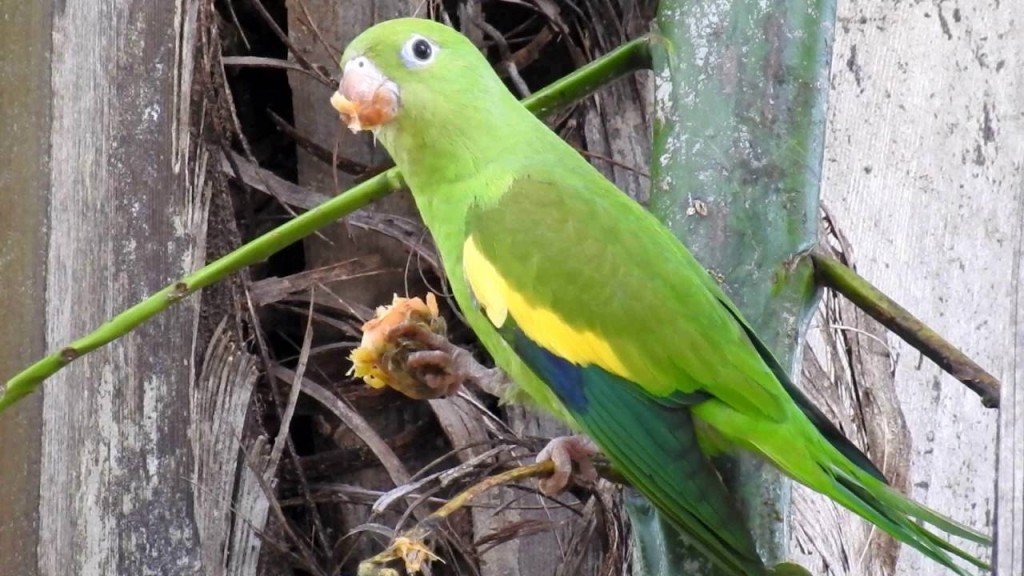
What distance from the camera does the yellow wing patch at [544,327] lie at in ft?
4.42

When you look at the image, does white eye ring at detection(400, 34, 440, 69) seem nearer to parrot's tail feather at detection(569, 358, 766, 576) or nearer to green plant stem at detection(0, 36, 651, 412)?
green plant stem at detection(0, 36, 651, 412)

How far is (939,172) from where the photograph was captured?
1988 mm

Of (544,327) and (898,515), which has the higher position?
(544,327)

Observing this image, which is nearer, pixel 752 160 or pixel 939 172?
pixel 752 160

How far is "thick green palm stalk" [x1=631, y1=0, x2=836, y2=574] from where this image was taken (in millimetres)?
1189

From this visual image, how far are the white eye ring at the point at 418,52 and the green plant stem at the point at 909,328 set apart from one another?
546 millimetres

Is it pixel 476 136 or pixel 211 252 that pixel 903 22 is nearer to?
pixel 476 136

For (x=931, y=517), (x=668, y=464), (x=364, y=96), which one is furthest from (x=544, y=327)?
(x=931, y=517)

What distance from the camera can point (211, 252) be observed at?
168 centimetres

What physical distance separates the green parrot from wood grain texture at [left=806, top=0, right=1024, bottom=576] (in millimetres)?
660

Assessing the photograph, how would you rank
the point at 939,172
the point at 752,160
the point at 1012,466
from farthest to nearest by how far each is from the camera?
the point at 939,172 → the point at 752,160 → the point at 1012,466

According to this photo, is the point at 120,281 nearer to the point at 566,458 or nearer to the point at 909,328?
the point at 566,458

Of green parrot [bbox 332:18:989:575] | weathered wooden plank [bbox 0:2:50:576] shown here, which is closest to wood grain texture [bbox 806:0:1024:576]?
green parrot [bbox 332:18:989:575]

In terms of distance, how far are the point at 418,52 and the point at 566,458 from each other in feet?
1.72
